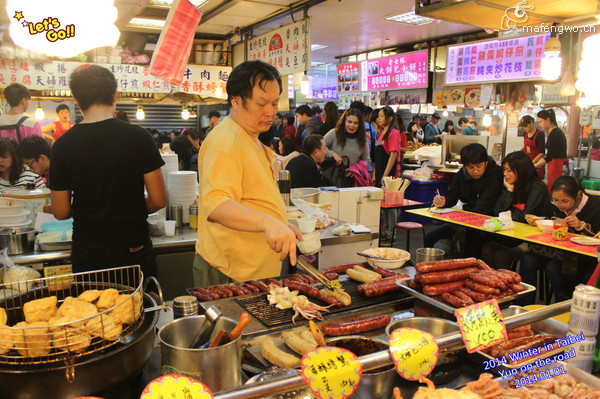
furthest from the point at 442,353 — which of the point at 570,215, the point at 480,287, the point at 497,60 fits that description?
the point at 497,60

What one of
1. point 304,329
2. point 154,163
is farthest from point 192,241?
point 304,329

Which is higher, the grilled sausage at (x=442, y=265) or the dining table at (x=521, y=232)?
the grilled sausage at (x=442, y=265)

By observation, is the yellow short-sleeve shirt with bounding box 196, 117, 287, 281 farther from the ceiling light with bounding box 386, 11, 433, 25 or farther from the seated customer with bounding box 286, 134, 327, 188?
the ceiling light with bounding box 386, 11, 433, 25

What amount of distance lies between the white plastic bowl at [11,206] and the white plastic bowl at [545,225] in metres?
5.21

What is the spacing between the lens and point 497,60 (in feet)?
29.9

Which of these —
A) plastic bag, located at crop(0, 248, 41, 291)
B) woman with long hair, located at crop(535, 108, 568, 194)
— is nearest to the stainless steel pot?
plastic bag, located at crop(0, 248, 41, 291)

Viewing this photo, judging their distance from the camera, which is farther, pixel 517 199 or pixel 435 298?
pixel 517 199

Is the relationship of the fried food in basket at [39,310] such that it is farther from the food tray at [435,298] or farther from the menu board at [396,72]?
the menu board at [396,72]

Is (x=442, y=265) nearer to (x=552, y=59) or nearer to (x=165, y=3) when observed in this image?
(x=552, y=59)

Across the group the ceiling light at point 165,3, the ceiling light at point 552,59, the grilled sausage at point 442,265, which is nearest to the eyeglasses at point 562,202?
the ceiling light at point 552,59

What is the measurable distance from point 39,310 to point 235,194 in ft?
3.28

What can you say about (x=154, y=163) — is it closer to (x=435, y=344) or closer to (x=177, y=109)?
(x=435, y=344)

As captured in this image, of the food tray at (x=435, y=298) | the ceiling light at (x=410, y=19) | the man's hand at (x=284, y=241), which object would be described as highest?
the ceiling light at (x=410, y=19)

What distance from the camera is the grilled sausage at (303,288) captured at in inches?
88.6
